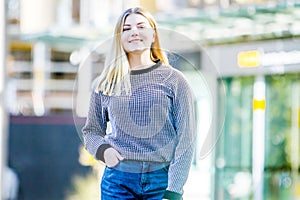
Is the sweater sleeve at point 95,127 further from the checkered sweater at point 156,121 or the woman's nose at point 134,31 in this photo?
the woman's nose at point 134,31

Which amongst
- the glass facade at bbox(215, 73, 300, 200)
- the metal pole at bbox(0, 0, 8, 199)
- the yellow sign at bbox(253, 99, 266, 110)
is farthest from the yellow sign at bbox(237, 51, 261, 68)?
the metal pole at bbox(0, 0, 8, 199)

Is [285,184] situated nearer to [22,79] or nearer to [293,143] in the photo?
[293,143]

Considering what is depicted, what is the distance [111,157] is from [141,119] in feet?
0.47

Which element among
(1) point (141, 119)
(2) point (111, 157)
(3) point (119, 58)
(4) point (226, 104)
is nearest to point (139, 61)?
(3) point (119, 58)

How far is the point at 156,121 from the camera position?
2.53 meters

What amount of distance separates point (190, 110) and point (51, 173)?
19.6ft

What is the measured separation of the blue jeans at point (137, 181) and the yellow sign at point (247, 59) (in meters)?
4.99

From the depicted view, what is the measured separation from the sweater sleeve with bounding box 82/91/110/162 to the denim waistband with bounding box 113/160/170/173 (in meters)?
0.08

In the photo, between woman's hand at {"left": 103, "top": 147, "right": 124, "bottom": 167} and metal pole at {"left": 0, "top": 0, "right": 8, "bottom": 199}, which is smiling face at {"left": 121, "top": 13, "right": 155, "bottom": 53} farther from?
metal pole at {"left": 0, "top": 0, "right": 8, "bottom": 199}

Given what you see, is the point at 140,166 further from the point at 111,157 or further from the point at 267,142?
the point at 267,142

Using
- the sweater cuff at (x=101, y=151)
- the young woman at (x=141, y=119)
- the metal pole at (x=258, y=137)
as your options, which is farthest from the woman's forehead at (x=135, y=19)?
the metal pole at (x=258, y=137)

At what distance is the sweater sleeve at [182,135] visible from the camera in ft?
8.32

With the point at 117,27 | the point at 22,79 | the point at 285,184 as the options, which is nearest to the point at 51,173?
the point at 285,184

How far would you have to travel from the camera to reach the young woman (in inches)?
100
